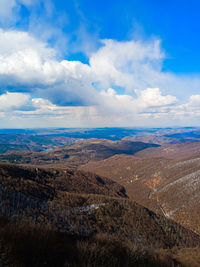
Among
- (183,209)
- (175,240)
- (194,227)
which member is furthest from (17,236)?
(183,209)

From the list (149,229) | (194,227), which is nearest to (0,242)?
(149,229)

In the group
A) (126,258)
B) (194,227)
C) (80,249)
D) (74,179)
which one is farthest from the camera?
(74,179)

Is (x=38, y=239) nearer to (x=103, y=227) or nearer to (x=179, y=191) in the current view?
(x=103, y=227)

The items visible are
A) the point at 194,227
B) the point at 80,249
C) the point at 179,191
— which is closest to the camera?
the point at 80,249

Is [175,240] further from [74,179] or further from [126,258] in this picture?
[74,179]

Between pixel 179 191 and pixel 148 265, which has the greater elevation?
pixel 148 265

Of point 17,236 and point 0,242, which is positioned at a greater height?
point 0,242

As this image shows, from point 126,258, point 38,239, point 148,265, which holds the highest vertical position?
point 38,239

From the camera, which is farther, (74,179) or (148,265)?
(74,179)

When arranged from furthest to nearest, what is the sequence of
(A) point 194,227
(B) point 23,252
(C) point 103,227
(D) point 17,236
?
(A) point 194,227 → (C) point 103,227 → (D) point 17,236 → (B) point 23,252
